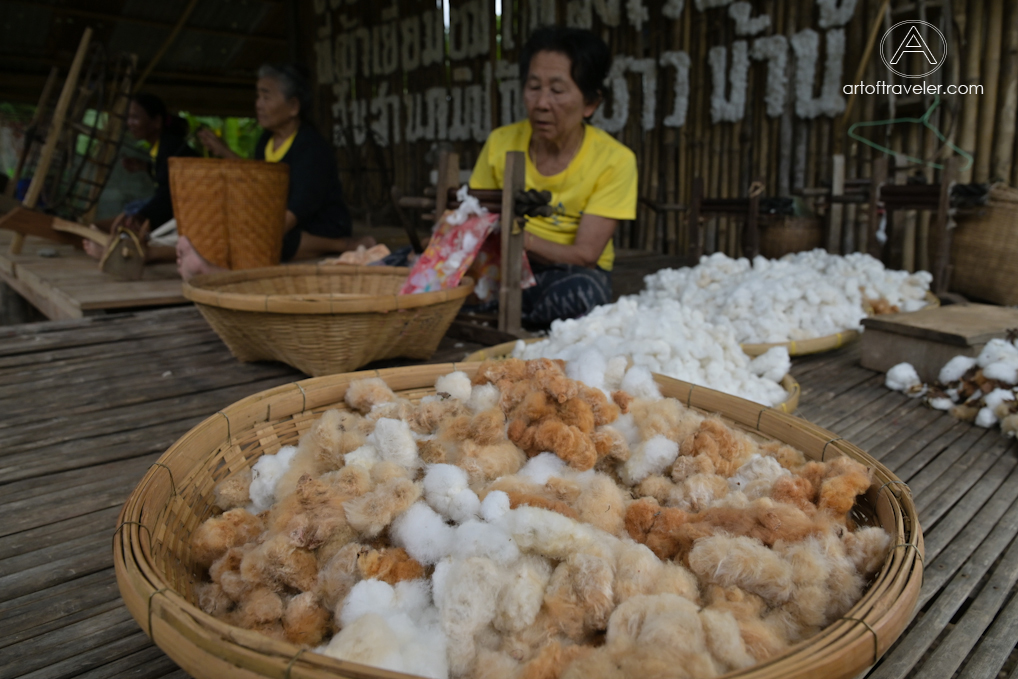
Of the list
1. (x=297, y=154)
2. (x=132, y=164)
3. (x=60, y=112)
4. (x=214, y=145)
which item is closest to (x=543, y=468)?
(x=297, y=154)

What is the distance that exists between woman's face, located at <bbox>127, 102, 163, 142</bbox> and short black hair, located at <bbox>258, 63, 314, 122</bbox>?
127cm

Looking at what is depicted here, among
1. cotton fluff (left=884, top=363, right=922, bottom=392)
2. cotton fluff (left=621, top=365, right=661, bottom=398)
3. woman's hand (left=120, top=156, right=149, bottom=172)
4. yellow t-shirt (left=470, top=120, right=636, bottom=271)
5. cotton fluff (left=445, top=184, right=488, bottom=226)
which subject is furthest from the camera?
woman's hand (left=120, top=156, right=149, bottom=172)

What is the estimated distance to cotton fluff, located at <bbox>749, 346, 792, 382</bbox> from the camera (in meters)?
1.87

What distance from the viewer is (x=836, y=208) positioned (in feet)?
13.0

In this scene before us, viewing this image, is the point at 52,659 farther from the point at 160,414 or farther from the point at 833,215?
the point at 833,215

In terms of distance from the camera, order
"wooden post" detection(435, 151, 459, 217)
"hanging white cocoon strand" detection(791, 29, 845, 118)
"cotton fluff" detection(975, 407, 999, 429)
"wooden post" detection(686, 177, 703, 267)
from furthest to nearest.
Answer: "wooden post" detection(686, 177, 703, 267)
"hanging white cocoon strand" detection(791, 29, 845, 118)
"wooden post" detection(435, 151, 459, 217)
"cotton fluff" detection(975, 407, 999, 429)

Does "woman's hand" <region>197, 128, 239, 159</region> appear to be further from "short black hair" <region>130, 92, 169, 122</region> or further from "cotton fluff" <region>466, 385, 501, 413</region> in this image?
"cotton fluff" <region>466, 385, 501, 413</region>

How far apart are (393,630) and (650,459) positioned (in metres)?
0.57

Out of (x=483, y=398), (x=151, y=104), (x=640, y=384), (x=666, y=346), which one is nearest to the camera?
(x=483, y=398)

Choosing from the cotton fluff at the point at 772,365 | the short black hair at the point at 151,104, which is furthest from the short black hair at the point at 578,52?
the short black hair at the point at 151,104

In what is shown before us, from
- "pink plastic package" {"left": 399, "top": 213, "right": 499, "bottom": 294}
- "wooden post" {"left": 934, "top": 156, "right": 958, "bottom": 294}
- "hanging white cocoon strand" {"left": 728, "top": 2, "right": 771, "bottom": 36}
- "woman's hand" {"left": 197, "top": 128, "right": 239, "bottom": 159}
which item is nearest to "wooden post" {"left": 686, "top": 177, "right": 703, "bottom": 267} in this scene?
"hanging white cocoon strand" {"left": 728, "top": 2, "right": 771, "bottom": 36}

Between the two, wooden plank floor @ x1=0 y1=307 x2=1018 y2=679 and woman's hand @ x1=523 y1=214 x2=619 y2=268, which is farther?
woman's hand @ x1=523 y1=214 x2=619 y2=268

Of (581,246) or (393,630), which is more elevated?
(581,246)

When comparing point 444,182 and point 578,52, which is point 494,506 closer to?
point 444,182
